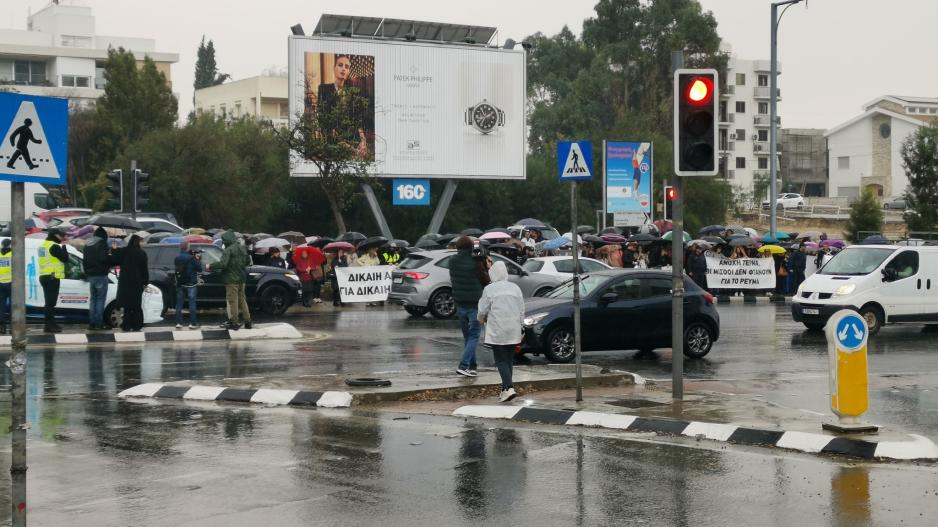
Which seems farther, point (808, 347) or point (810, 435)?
point (808, 347)

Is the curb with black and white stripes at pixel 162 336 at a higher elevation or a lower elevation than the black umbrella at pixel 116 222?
lower

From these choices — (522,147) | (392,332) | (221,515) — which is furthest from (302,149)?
(221,515)

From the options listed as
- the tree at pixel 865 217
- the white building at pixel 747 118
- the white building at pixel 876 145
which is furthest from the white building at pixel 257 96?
the tree at pixel 865 217

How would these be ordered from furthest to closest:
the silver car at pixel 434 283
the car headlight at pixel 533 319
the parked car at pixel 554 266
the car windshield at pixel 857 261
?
the parked car at pixel 554 266 < the silver car at pixel 434 283 < the car windshield at pixel 857 261 < the car headlight at pixel 533 319

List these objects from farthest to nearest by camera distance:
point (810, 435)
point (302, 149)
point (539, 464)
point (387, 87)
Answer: point (387, 87)
point (302, 149)
point (810, 435)
point (539, 464)

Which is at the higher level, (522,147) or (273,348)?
(522,147)

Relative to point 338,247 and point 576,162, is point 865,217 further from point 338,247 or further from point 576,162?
point 576,162

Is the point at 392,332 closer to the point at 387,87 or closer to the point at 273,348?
the point at 273,348

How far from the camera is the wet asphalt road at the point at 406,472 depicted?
8.38 m

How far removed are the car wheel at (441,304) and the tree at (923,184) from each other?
3388 cm

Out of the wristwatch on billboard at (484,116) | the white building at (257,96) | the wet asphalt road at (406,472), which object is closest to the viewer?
the wet asphalt road at (406,472)

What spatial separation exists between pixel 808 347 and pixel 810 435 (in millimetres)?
10798

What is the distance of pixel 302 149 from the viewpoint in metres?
47.2

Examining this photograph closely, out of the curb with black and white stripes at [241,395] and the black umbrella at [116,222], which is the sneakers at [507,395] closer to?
the curb with black and white stripes at [241,395]
